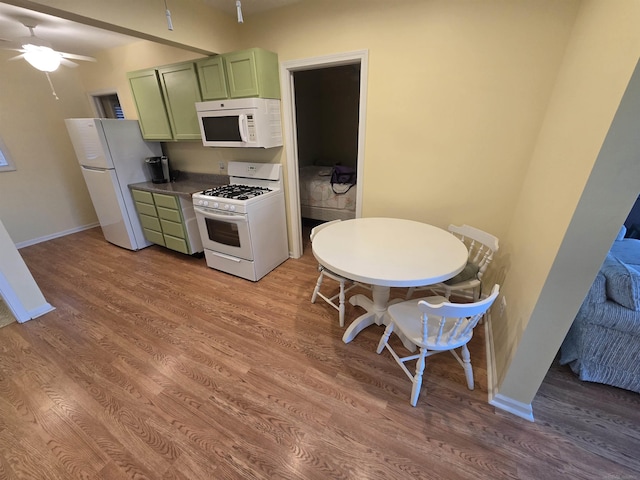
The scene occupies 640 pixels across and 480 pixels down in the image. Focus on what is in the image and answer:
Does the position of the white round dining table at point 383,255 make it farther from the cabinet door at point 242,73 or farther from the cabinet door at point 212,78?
the cabinet door at point 212,78

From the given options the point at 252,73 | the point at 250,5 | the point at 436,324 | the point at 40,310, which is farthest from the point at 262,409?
the point at 250,5

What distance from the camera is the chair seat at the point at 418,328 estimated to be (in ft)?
4.46

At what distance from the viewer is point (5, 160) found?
3422 millimetres

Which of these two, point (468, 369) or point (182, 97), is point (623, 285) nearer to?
point (468, 369)

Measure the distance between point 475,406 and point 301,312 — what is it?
4.54 ft

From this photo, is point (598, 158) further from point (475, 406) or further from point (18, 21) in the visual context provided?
point (18, 21)

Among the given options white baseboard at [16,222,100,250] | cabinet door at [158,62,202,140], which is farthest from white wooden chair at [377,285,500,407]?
Result: white baseboard at [16,222,100,250]

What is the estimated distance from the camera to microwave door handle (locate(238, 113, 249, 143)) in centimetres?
234

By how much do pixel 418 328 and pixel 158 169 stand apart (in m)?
3.61

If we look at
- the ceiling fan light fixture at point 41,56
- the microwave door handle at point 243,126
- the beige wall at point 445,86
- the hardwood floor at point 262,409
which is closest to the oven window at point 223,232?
the hardwood floor at point 262,409

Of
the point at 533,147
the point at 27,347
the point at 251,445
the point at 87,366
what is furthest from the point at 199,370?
the point at 533,147

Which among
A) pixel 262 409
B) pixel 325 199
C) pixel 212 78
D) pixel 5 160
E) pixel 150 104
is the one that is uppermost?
pixel 212 78

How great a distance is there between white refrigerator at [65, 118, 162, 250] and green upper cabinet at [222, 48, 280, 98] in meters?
1.73

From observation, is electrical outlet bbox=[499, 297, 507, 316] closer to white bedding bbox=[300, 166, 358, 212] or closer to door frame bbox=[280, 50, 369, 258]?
door frame bbox=[280, 50, 369, 258]
